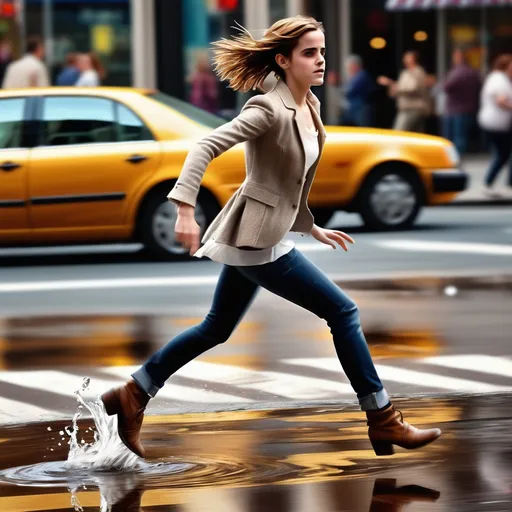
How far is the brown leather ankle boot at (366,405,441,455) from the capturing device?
573cm

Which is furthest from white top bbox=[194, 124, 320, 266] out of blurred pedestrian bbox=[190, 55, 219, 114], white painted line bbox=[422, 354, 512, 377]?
blurred pedestrian bbox=[190, 55, 219, 114]

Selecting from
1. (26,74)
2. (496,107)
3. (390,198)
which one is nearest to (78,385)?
(390,198)

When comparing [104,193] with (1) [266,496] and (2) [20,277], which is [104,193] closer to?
(2) [20,277]

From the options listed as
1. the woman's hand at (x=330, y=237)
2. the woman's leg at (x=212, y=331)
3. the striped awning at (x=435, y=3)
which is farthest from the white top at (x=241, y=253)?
the striped awning at (x=435, y=3)

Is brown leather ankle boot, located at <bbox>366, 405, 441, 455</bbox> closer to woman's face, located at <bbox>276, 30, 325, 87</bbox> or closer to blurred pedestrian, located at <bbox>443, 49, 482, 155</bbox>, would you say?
woman's face, located at <bbox>276, 30, 325, 87</bbox>

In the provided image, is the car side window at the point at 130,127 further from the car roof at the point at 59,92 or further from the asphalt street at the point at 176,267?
the asphalt street at the point at 176,267

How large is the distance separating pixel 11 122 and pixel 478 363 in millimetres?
6414

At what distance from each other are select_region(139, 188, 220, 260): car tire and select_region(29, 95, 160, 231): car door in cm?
20

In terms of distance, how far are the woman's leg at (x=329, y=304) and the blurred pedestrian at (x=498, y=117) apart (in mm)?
14076

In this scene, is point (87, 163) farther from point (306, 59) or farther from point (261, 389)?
point (306, 59)

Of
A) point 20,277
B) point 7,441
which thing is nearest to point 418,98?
point 20,277

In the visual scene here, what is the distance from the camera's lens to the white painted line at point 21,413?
22.4 feet

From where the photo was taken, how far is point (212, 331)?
19.3ft

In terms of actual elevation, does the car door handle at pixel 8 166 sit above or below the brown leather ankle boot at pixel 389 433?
above
